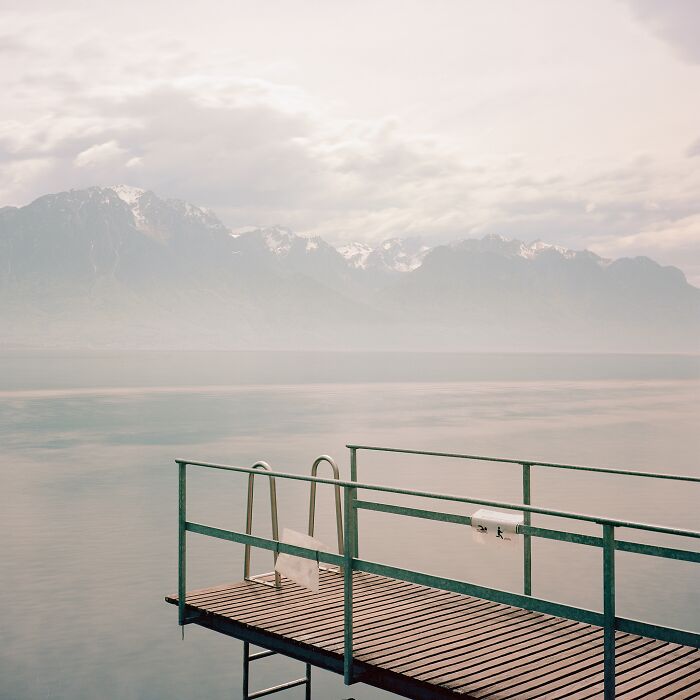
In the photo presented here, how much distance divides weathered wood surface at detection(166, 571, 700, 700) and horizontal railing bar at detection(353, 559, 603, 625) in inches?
19.4

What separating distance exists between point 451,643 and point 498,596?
1.06 metres

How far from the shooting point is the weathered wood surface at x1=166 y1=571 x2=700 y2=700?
5.98 metres

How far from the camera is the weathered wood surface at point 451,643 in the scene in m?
5.98

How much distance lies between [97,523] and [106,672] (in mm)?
10545

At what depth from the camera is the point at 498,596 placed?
5836mm

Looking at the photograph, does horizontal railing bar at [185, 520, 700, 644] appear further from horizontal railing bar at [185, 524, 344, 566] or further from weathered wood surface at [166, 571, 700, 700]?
weathered wood surface at [166, 571, 700, 700]

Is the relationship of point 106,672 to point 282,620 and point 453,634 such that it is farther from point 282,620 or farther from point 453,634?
point 453,634

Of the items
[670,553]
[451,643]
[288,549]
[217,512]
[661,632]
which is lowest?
[217,512]

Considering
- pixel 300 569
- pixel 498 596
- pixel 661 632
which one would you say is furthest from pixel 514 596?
pixel 300 569

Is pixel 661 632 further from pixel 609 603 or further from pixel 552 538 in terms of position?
pixel 552 538

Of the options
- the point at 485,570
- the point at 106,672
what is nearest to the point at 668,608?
the point at 485,570

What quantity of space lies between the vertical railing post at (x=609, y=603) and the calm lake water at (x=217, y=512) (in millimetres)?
6775

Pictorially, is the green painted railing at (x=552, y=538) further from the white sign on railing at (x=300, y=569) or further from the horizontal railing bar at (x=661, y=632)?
the white sign on railing at (x=300, y=569)

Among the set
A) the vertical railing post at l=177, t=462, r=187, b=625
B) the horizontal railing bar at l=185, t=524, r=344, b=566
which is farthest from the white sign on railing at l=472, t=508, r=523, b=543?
the vertical railing post at l=177, t=462, r=187, b=625
